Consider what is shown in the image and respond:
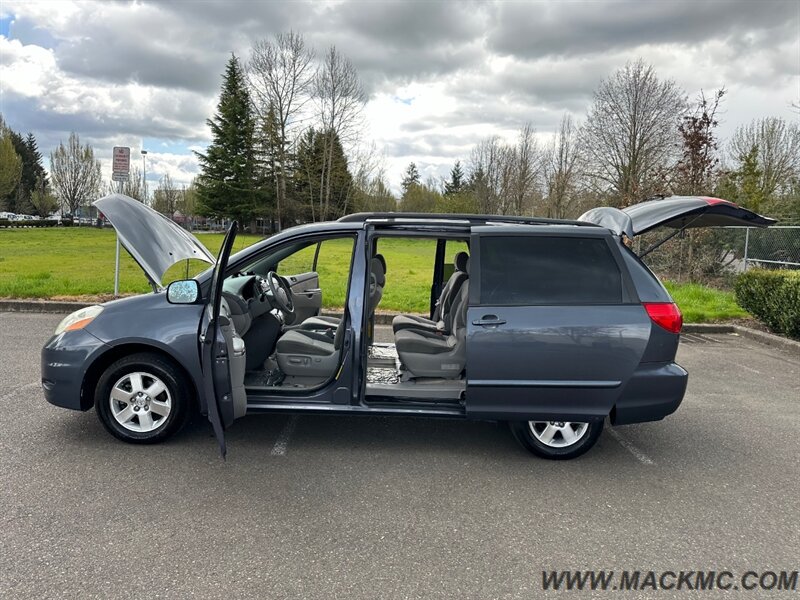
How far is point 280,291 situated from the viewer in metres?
4.90

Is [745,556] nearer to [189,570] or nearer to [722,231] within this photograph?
[189,570]

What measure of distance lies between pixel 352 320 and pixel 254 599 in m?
1.89

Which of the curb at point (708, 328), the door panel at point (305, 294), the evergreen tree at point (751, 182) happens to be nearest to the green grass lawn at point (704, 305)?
the curb at point (708, 328)

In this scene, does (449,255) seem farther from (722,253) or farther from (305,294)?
(722,253)

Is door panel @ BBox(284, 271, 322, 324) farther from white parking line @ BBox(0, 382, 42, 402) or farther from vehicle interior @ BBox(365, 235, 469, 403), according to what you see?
white parking line @ BBox(0, 382, 42, 402)

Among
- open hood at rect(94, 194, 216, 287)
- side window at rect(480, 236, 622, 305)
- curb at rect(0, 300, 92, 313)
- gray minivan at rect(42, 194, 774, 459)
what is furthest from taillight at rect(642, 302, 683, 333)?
curb at rect(0, 300, 92, 313)

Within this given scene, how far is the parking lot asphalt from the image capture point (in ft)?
8.55

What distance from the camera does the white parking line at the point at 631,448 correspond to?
4.11 m

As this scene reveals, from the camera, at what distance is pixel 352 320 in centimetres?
385

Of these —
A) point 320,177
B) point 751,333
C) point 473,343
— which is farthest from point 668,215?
point 320,177

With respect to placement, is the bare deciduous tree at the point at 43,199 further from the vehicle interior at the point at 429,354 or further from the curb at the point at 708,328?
the vehicle interior at the point at 429,354

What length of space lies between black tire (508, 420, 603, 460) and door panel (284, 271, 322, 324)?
9.15 feet

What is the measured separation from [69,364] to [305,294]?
2635 mm

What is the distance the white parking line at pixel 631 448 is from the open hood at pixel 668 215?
1714 mm
